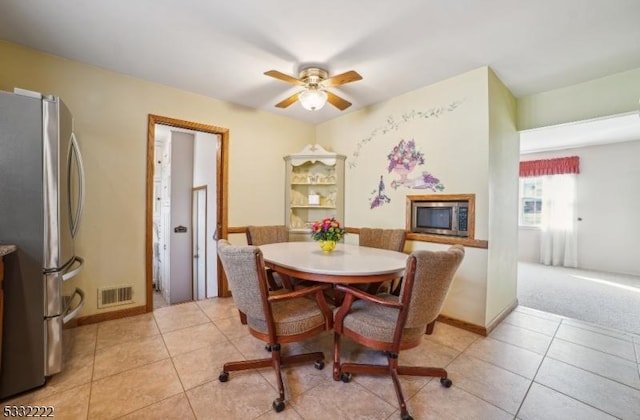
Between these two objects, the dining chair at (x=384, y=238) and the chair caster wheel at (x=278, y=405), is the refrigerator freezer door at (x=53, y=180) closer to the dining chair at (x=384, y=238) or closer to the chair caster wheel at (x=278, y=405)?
the chair caster wheel at (x=278, y=405)

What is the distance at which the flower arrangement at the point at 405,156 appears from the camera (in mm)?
2980

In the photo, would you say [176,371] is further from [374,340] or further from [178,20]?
[178,20]

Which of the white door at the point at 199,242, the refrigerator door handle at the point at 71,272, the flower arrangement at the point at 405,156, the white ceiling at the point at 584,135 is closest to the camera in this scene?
the refrigerator door handle at the point at 71,272

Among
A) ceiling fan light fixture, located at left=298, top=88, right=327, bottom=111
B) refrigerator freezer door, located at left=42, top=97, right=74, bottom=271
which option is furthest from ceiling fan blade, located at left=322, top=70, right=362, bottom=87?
refrigerator freezer door, located at left=42, top=97, right=74, bottom=271

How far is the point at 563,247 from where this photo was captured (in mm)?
5461

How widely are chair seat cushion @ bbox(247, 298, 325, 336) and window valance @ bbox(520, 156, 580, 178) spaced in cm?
635

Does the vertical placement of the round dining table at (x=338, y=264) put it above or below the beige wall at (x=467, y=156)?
below

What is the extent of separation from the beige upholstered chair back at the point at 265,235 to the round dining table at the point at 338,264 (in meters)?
0.63

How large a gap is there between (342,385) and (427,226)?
1.86 metres

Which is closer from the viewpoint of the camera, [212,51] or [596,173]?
[212,51]

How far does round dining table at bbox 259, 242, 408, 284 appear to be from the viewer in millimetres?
1750

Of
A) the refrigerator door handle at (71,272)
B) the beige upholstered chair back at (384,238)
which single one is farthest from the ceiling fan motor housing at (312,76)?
the refrigerator door handle at (71,272)

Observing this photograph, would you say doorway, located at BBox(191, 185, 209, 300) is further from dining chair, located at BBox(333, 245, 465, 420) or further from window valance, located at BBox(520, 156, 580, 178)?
window valance, located at BBox(520, 156, 580, 178)

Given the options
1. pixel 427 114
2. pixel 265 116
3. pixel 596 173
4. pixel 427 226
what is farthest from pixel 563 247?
pixel 265 116
